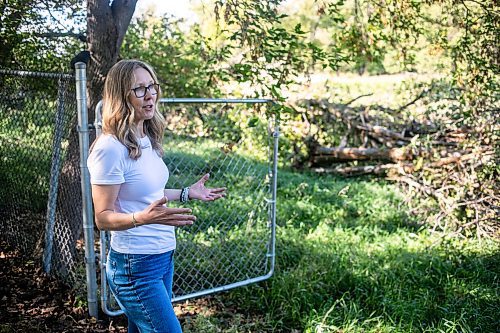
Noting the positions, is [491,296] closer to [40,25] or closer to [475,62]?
[475,62]

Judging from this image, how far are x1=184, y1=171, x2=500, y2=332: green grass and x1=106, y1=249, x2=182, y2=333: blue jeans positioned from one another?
1460 mm

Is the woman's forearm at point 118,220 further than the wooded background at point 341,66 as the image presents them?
No

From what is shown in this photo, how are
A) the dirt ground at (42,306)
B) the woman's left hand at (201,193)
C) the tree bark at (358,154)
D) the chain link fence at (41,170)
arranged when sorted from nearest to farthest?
the woman's left hand at (201,193) → the dirt ground at (42,306) → the chain link fence at (41,170) → the tree bark at (358,154)

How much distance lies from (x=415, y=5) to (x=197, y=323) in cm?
329

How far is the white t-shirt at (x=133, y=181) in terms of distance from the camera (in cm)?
196

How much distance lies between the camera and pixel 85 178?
3229 millimetres

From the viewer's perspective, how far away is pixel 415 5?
4480 mm

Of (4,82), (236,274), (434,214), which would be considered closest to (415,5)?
(434,214)

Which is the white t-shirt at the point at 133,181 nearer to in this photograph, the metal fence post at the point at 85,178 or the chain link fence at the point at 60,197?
the metal fence post at the point at 85,178

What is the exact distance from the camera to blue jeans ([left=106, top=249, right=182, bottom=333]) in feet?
6.82

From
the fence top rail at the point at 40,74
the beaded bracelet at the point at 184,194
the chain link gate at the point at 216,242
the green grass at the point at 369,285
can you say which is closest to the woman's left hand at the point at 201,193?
the beaded bracelet at the point at 184,194

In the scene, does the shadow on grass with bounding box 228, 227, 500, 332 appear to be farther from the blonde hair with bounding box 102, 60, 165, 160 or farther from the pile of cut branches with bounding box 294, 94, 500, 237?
the blonde hair with bounding box 102, 60, 165, 160

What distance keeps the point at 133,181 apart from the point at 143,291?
46cm

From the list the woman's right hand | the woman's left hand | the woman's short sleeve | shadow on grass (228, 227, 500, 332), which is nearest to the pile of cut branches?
shadow on grass (228, 227, 500, 332)
